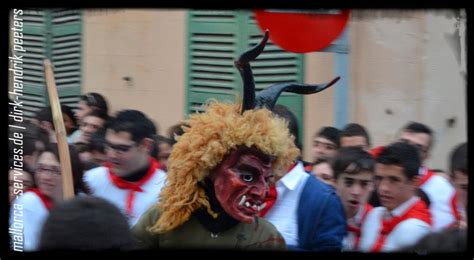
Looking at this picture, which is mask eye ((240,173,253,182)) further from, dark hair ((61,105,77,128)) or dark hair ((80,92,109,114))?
dark hair ((61,105,77,128))

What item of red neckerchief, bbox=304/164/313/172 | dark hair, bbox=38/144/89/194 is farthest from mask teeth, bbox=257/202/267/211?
dark hair, bbox=38/144/89/194

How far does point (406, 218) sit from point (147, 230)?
101 cm

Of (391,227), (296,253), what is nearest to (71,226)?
(296,253)

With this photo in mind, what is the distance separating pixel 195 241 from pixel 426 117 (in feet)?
3.41

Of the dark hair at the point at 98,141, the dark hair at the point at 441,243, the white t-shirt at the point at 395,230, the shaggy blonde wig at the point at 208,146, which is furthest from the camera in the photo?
the dark hair at the point at 98,141

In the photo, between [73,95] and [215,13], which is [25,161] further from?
[215,13]

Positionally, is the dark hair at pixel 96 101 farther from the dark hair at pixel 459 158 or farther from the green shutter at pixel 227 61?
the dark hair at pixel 459 158

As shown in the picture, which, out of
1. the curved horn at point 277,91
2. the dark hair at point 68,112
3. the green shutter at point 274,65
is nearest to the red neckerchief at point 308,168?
the green shutter at point 274,65

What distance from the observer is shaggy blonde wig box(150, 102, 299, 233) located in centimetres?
404

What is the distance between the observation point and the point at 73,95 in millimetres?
4367

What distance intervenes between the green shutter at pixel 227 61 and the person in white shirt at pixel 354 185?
0.74ft

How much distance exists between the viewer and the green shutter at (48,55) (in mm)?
4312

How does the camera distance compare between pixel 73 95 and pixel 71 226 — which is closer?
pixel 71 226

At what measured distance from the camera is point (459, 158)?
421 centimetres
